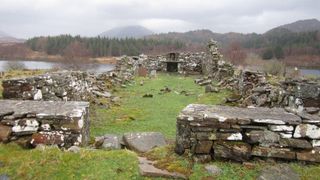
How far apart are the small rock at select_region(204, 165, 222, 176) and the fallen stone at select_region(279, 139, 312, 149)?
48.1 inches

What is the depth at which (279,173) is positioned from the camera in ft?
19.6

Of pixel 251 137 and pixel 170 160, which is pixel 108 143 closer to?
pixel 170 160

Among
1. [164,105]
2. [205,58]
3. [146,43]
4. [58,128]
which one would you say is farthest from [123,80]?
[146,43]

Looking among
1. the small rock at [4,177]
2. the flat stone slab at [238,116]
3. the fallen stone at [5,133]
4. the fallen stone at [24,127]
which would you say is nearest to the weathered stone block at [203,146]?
the flat stone slab at [238,116]

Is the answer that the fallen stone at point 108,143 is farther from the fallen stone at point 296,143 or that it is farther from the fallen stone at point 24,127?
the fallen stone at point 296,143

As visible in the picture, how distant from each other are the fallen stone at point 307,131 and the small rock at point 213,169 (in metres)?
1.50

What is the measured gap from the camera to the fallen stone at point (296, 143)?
20.5 feet

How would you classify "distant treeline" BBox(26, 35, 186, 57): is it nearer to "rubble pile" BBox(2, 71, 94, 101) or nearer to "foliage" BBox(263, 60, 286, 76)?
"foliage" BBox(263, 60, 286, 76)

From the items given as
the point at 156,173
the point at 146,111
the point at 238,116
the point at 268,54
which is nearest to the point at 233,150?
the point at 238,116

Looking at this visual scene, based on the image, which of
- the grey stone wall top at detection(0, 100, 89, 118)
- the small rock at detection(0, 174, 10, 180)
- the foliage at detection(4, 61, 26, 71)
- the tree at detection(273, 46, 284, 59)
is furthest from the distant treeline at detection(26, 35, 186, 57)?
the small rock at detection(0, 174, 10, 180)

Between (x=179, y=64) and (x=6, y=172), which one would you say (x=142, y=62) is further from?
(x=6, y=172)

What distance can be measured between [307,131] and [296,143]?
0.97 feet

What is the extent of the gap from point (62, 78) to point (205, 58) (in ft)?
59.4

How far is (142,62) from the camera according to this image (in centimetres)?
2919
